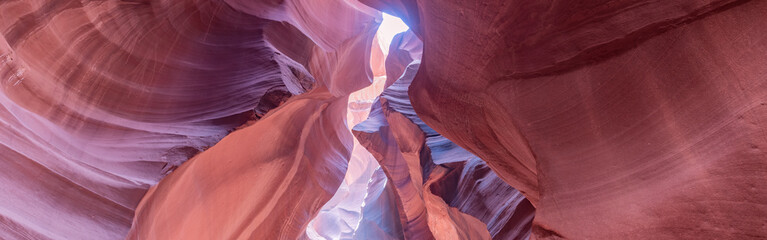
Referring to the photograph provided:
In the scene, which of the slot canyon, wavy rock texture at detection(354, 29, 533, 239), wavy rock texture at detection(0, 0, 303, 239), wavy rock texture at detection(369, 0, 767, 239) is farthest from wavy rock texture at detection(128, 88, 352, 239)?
wavy rock texture at detection(369, 0, 767, 239)

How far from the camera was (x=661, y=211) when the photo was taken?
145 cm

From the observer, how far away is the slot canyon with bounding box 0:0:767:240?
1418 millimetres

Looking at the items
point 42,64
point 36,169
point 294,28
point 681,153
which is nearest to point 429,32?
point 294,28

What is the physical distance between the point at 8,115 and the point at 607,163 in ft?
9.61

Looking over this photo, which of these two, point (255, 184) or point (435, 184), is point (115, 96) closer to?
point (255, 184)

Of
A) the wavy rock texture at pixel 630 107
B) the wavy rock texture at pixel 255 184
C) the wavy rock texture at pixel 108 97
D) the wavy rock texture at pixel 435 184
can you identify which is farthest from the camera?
the wavy rock texture at pixel 435 184

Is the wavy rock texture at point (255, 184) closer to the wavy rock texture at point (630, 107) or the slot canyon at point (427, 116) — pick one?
the slot canyon at point (427, 116)

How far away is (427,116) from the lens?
11.0 feet

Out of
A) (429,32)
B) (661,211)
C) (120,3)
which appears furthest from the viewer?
(429,32)

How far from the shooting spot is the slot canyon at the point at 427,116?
1.42 metres

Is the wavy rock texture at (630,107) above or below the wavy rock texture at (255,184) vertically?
above

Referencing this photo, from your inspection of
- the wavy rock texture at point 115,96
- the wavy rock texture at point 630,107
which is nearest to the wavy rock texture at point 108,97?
the wavy rock texture at point 115,96

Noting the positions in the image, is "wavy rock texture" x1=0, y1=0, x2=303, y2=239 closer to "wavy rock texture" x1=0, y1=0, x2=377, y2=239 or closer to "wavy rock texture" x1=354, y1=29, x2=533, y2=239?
"wavy rock texture" x1=0, y1=0, x2=377, y2=239

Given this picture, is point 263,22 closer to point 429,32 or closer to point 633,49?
point 429,32
